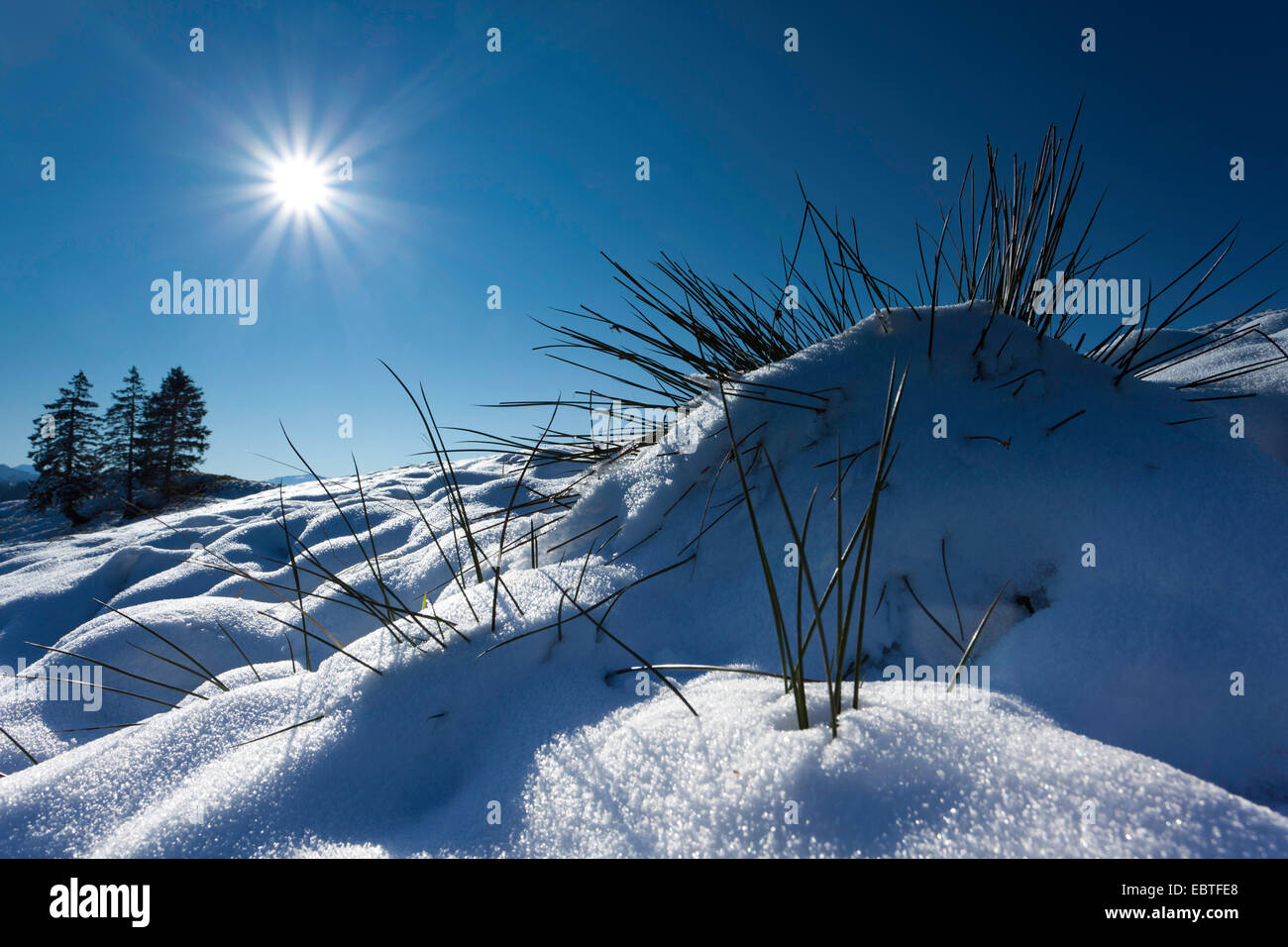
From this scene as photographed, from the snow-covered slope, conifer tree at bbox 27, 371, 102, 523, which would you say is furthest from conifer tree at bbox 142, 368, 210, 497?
the snow-covered slope

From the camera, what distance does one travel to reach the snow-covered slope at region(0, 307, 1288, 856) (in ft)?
1.70

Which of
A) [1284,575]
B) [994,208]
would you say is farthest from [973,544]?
[994,208]

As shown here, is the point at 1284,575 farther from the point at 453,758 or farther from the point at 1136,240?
the point at 1136,240

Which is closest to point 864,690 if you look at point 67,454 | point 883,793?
point 883,793

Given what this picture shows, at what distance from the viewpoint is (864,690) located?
71 centimetres

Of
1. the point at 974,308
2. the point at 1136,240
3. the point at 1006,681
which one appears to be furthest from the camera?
the point at 1136,240

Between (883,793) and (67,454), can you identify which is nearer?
(883,793)

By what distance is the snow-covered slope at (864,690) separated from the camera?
0.52 m

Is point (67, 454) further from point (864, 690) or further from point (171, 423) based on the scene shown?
point (864, 690)

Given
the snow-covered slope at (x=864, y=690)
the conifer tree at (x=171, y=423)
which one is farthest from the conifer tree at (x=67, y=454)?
the snow-covered slope at (x=864, y=690)

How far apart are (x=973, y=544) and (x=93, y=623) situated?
2.42 metres

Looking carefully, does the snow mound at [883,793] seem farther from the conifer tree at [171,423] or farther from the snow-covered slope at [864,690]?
the conifer tree at [171,423]

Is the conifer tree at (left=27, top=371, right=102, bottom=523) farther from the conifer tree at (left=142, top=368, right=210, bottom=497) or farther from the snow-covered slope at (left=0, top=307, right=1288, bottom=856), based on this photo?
the snow-covered slope at (left=0, top=307, right=1288, bottom=856)
